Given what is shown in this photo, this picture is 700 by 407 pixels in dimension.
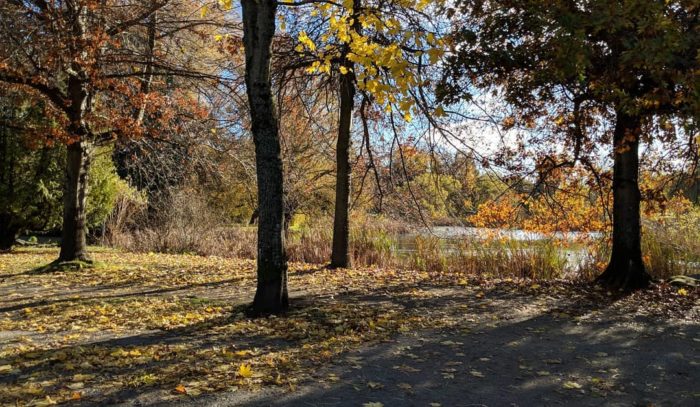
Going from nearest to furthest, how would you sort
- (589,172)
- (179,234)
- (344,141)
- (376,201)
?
1. (589,172)
2. (344,141)
3. (376,201)
4. (179,234)

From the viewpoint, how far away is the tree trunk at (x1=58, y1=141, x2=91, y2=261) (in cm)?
1046

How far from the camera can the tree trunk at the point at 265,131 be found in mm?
5871

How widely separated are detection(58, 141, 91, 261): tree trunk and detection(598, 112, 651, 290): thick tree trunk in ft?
31.3

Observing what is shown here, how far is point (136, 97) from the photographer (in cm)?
1039

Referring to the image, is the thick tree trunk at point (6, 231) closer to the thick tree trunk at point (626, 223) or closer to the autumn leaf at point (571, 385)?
the thick tree trunk at point (626, 223)

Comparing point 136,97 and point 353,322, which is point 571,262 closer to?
point 353,322

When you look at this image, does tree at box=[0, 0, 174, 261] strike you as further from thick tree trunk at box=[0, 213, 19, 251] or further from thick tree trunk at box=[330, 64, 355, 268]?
thick tree trunk at box=[0, 213, 19, 251]

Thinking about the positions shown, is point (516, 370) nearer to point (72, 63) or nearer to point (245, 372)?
point (245, 372)

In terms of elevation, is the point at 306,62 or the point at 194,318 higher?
the point at 306,62

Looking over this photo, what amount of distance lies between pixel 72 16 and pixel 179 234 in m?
8.85

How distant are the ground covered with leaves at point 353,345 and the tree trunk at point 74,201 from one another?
75.6 inches

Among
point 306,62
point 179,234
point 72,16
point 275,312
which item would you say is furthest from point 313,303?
point 179,234

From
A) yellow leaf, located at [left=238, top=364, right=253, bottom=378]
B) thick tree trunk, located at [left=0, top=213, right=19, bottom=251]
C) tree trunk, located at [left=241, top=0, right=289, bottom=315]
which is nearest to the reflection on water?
tree trunk, located at [left=241, top=0, right=289, bottom=315]

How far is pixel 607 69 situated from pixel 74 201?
373 inches
